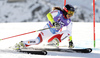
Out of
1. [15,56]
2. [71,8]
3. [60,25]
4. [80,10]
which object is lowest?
[15,56]

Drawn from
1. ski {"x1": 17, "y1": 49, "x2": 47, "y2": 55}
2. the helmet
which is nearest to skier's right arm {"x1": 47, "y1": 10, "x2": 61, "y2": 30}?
the helmet

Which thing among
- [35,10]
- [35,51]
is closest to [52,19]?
[35,51]

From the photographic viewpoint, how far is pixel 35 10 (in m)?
46.2

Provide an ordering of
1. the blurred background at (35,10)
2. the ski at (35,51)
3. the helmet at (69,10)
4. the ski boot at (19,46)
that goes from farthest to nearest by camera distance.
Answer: the blurred background at (35,10)
the helmet at (69,10)
the ski boot at (19,46)
the ski at (35,51)

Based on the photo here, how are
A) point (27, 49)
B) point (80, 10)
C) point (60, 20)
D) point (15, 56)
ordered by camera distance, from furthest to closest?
point (80, 10), point (60, 20), point (27, 49), point (15, 56)

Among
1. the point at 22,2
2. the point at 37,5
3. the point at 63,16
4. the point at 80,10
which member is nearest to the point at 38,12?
the point at 37,5

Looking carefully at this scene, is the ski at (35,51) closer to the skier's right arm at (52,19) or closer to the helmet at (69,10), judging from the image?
the skier's right arm at (52,19)

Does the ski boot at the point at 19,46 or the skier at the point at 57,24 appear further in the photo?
the skier at the point at 57,24

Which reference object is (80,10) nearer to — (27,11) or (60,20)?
(27,11)

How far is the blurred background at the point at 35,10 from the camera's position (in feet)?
145

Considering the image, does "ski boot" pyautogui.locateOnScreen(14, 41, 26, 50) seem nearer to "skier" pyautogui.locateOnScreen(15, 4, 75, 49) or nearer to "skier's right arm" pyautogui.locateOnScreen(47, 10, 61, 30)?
"skier" pyautogui.locateOnScreen(15, 4, 75, 49)

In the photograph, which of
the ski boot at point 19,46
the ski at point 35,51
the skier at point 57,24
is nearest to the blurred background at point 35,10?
the skier at point 57,24

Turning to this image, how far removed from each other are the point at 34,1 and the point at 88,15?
12399mm

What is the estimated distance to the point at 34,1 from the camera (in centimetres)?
4616
